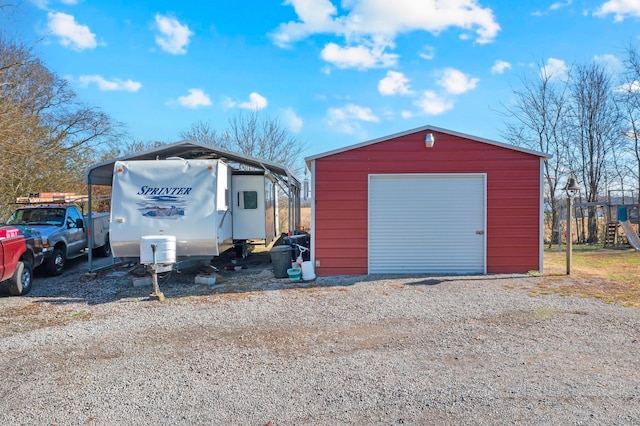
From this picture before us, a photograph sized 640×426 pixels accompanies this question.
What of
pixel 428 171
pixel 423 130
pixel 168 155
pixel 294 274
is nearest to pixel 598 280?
pixel 428 171

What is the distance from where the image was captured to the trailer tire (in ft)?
33.2

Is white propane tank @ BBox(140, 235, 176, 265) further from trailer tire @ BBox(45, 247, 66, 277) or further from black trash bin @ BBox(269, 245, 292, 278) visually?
trailer tire @ BBox(45, 247, 66, 277)

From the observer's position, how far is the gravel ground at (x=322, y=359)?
3.37 meters

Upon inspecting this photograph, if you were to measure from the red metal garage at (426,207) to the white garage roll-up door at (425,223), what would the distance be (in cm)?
2

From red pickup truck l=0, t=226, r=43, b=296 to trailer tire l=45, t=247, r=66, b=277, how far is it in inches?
47.9

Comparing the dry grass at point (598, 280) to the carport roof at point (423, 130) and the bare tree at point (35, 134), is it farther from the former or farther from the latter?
the bare tree at point (35, 134)

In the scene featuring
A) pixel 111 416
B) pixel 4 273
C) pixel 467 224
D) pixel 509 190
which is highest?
pixel 509 190

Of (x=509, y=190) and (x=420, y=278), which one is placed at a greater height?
(x=509, y=190)

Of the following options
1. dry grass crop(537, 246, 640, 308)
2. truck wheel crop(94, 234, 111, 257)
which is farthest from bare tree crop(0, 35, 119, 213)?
dry grass crop(537, 246, 640, 308)

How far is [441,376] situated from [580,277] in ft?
21.9

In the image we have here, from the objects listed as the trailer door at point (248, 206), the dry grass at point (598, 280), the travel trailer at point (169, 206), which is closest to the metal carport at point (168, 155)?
the trailer door at point (248, 206)

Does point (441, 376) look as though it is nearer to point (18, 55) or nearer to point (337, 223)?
point (337, 223)

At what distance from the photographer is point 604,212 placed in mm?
19469

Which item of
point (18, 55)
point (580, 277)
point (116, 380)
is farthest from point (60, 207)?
point (580, 277)
